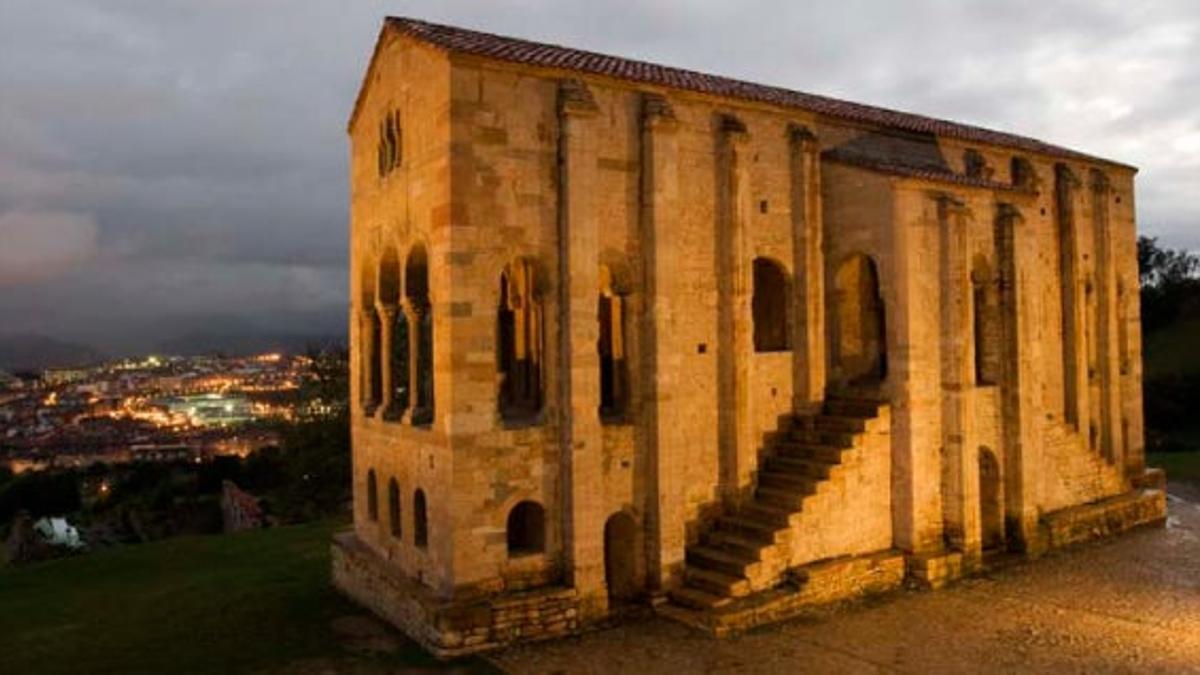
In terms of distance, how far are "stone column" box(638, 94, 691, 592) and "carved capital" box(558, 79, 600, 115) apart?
1.29 metres

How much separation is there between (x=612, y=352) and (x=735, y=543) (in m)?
4.50

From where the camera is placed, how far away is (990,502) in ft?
64.4

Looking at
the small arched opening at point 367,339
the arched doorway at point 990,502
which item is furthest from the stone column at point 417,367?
the arched doorway at point 990,502

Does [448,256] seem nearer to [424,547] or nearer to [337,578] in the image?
[424,547]

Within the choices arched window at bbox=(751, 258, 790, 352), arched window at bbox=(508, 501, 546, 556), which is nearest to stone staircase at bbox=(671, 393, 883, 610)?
arched window at bbox=(751, 258, 790, 352)

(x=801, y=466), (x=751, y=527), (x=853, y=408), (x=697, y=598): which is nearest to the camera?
(x=697, y=598)

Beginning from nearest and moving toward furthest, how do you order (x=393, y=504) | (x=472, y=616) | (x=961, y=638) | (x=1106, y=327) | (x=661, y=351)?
(x=472, y=616), (x=961, y=638), (x=661, y=351), (x=393, y=504), (x=1106, y=327)

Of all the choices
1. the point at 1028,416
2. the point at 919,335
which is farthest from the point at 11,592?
the point at 1028,416

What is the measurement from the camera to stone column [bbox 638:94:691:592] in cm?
1570

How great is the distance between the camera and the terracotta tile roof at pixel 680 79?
15.1m

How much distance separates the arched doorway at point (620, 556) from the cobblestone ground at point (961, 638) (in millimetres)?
864

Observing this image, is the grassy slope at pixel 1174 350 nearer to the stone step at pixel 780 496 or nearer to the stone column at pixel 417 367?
the stone step at pixel 780 496

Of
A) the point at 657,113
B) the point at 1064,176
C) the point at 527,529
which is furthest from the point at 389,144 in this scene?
the point at 1064,176

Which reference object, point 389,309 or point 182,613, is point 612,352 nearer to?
point 389,309
